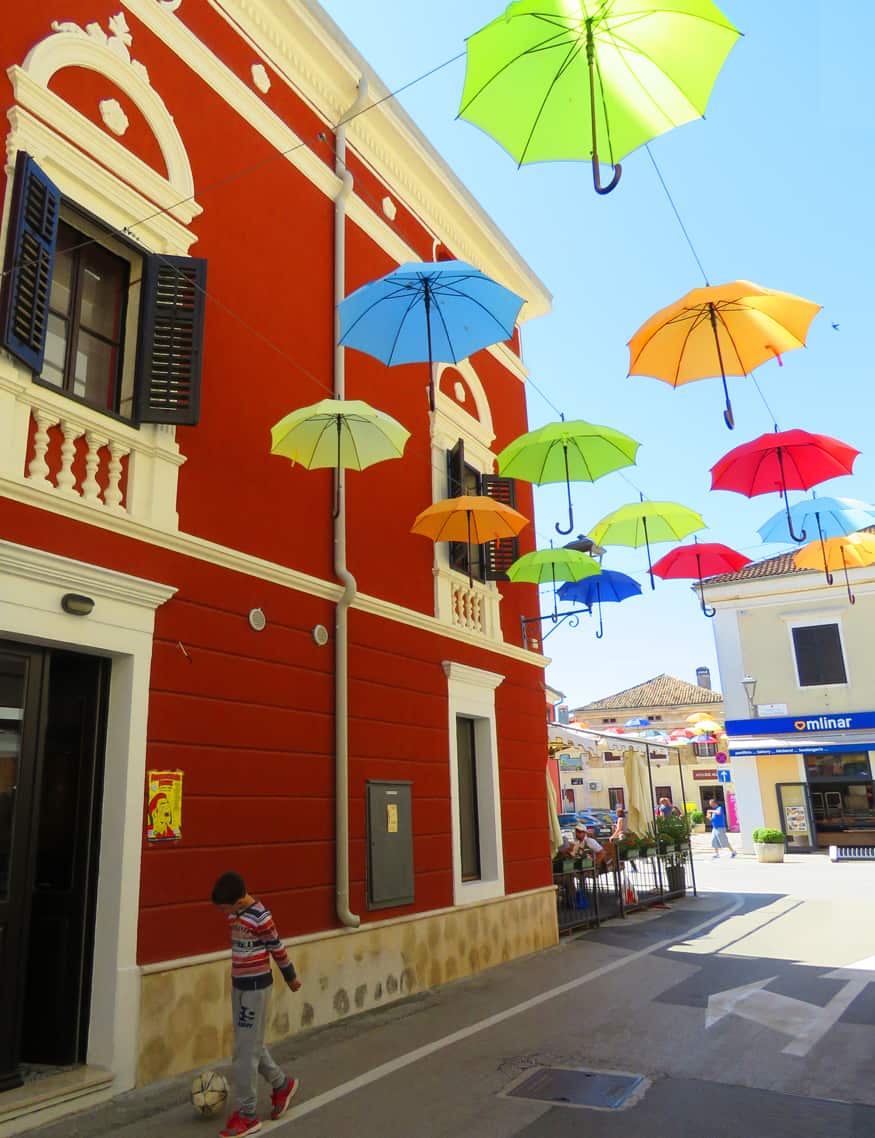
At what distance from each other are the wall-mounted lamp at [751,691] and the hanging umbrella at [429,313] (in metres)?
21.8

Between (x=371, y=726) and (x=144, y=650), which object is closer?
(x=144, y=650)

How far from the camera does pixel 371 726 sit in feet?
29.3

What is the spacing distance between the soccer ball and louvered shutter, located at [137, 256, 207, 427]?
184 inches

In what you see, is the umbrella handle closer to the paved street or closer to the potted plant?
the paved street

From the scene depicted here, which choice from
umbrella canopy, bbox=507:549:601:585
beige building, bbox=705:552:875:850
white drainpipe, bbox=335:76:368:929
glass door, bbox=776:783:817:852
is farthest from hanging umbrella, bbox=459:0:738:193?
glass door, bbox=776:783:817:852

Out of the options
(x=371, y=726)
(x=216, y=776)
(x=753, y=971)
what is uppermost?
(x=371, y=726)

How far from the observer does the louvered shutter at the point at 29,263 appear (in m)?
5.82

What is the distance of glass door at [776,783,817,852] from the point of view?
25.5 metres

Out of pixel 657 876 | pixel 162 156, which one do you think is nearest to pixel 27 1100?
pixel 162 156

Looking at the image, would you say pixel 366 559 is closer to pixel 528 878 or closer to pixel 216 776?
pixel 216 776

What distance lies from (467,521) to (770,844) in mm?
18776

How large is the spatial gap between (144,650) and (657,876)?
13.3 meters

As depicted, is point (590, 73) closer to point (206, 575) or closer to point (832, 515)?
point (206, 575)

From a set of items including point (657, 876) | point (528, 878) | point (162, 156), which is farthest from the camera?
point (657, 876)
